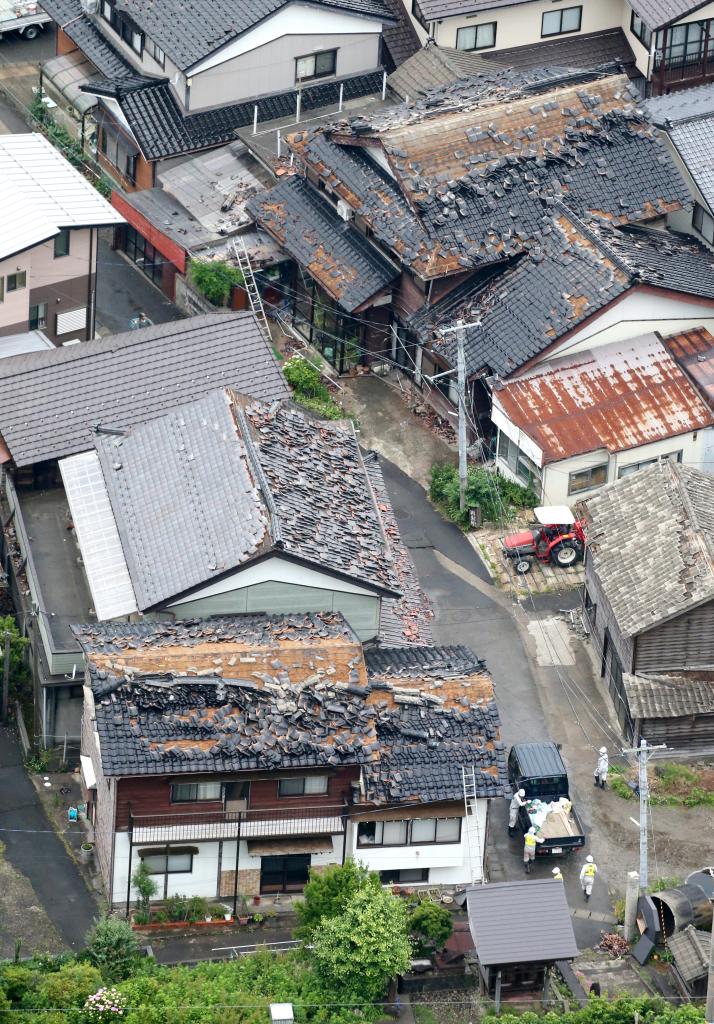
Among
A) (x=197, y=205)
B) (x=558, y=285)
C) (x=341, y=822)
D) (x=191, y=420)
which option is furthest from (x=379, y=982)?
(x=197, y=205)

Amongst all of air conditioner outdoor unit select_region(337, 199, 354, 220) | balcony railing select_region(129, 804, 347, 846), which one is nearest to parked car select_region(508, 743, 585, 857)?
balcony railing select_region(129, 804, 347, 846)

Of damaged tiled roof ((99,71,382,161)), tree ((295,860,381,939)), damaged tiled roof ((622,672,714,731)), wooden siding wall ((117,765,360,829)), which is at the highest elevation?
damaged tiled roof ((99,71,382,161))

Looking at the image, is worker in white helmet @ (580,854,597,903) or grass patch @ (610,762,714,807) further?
grass patch @ (610,762,714,807)

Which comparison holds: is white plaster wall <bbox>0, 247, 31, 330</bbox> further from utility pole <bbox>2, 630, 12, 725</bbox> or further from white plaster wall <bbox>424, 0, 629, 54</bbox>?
white plaster wall <bbox>424, 0, 629, 54</bbox>

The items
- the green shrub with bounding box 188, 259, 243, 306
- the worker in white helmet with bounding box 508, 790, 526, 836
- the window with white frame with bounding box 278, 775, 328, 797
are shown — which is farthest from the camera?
the green shrub with bounding box 188, 259, 243, 306

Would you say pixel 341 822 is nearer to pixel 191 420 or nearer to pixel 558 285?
pixel 191 420

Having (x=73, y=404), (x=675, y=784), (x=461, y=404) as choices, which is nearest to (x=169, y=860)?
(x=675, y=784)

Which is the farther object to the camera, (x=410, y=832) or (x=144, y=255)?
(x=144, y=255)

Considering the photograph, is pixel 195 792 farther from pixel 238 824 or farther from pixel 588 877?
pixel 588 877
